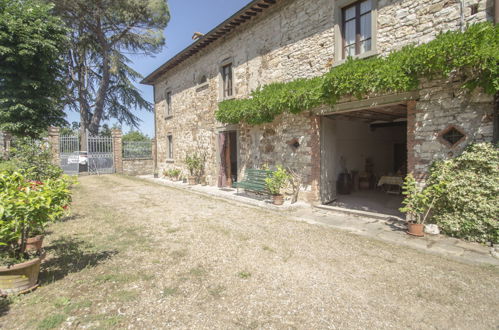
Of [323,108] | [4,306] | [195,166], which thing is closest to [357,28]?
[323,108]

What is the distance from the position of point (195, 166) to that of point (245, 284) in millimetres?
9029

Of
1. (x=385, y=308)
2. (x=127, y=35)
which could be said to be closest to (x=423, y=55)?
(x=385, y=308)

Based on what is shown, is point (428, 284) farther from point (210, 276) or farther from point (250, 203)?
point (250, 203)

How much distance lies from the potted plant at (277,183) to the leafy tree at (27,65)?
34.2 feet

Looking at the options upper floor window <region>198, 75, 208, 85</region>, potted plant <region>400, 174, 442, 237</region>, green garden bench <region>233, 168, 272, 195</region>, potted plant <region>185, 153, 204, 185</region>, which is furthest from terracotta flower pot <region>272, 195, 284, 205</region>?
upper floor window <region>198, 75, 208, 85</region>

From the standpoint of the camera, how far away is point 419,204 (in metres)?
4.68

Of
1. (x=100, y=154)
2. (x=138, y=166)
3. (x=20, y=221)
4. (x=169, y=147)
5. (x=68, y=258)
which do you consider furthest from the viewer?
(x=138, y=166)

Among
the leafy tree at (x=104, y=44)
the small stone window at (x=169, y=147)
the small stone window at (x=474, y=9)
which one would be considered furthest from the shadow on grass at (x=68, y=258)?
the leafy tree at (x=104, y=44)

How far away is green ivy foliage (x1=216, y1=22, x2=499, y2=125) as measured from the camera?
381 cm

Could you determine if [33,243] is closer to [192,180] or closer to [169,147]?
[192,180]

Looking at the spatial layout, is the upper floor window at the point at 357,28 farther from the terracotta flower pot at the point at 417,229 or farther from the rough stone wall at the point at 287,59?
the terracotta flower pot at the point at 417,229

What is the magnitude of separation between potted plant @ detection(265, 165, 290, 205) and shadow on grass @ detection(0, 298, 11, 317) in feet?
17.9

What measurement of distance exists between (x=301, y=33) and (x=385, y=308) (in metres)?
6.85

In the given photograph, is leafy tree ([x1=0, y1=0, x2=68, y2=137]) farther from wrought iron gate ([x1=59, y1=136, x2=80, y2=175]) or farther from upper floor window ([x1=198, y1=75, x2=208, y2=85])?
upper floor window ([x1=198, y1=75, x2=208, y2=85])
